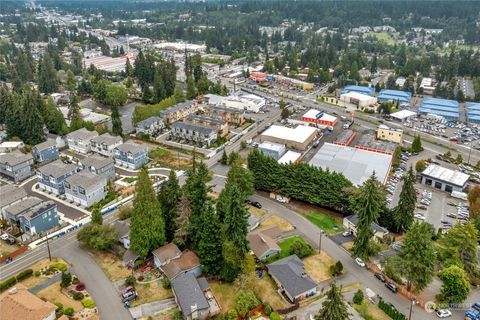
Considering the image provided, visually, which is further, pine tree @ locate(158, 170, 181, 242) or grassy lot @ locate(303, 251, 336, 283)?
pine tree @ locate(158, 170, 181, 242)

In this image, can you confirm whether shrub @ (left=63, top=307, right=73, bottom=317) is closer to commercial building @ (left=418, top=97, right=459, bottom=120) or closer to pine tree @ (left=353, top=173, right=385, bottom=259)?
pine tree @ (left=353, top=173, right=385, bottom=259)

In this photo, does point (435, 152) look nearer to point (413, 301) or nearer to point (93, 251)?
point (413, 301)

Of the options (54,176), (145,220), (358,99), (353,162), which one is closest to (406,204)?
(353,162)

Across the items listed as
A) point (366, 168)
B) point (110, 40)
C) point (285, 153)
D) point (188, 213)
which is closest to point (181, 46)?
point (110, 40)

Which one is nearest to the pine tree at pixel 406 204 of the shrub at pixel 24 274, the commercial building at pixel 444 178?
the commercial building at pixel 444 178

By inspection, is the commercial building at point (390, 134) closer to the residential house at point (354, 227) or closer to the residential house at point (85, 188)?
the residential house at point (354, 227)

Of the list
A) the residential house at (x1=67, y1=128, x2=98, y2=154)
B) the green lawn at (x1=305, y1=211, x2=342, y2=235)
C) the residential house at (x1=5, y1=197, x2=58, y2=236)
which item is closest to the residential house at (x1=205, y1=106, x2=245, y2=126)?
the residential house at (x1=67, y1=128, x2=98, y2=154)
